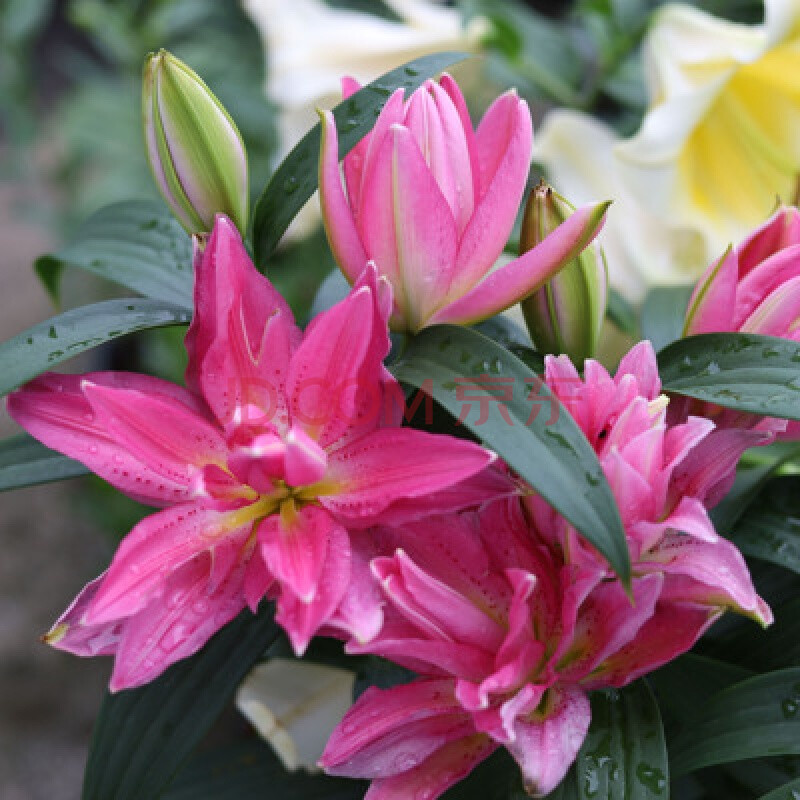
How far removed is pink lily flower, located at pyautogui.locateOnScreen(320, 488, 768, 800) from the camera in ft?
1.03

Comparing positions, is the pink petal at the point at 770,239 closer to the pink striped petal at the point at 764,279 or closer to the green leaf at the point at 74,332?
the pink striped petal at the point at 764,279

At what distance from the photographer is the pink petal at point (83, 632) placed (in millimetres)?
320

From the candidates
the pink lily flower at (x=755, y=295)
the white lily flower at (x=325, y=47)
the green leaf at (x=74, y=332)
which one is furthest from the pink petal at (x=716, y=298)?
the white lily flower at (x=325, y=47)

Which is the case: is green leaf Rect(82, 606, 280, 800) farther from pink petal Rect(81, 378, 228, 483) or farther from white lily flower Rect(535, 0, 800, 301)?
white lily flower Rect(535, 0, 800, 301)

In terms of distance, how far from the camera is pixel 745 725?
0.37 meters

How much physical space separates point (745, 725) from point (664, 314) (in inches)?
9.4

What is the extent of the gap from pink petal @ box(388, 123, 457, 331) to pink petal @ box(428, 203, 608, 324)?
10 millimetres

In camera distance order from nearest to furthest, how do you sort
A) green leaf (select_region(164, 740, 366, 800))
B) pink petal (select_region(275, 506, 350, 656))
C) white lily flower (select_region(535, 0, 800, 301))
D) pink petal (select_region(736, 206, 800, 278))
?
pink petal (select_region(275, 506, 350, 656))
pink petal (select_region(736, 206, 800, 278))
green leaf (select_region(164, 740, 366, 800))
white lily flower (select_region(535, 0, 800, 301))

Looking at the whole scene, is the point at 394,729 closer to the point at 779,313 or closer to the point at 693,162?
the point at 779,313

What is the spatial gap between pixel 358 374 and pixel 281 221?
0.11 meters

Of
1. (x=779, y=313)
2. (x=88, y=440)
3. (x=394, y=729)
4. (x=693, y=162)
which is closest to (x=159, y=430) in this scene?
(x=88, y=440)

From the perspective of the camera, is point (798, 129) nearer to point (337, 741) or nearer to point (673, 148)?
point (673, 148)

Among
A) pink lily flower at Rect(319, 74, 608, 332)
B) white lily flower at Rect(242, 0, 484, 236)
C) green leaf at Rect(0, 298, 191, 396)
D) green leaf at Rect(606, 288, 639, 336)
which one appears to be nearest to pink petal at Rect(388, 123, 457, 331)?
pink lily flower at Rect(319, 74, 608, 332)

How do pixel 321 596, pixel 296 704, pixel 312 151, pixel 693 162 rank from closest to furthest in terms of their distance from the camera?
pixel 321 596
pixel 312 151
pixel 296 704
pixel 693 162
